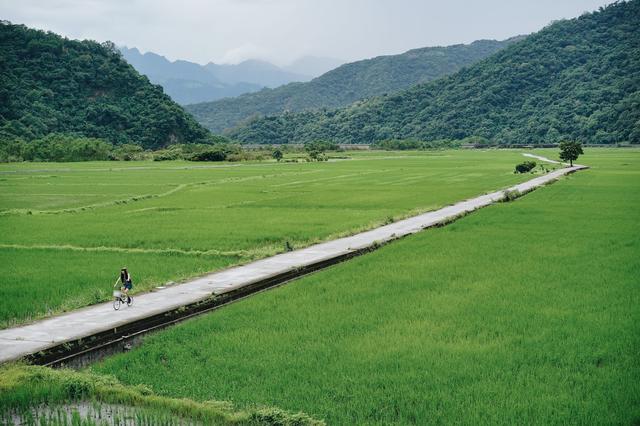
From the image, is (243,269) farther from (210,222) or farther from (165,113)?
(165,113)

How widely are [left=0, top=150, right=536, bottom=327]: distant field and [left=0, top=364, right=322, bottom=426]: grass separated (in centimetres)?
283

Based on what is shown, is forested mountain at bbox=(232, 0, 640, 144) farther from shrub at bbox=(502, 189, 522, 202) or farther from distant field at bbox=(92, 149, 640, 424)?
distant field at bbox=(92, 149, 640, 424)

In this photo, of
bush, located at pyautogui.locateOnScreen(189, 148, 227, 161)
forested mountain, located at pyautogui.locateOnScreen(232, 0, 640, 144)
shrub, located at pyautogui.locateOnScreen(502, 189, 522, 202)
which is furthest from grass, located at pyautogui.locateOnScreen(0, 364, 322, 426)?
forested mountain, located at pyautogui.locateOnScreen(232, 0, 640, 144)

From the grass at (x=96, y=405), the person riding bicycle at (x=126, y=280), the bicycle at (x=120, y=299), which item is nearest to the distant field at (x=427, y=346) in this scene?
the grass at (x=96, y=405)

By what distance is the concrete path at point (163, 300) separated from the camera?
8.73 m

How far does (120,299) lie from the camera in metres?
10.5

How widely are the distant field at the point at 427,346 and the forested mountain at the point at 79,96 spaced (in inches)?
3343

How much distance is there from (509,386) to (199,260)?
9.73 meters

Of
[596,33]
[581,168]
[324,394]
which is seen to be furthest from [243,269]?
[596,33]

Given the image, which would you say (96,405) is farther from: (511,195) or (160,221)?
(511,195)

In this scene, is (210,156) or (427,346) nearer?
(427,346)

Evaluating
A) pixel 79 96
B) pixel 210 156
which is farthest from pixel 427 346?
pixel 79 96

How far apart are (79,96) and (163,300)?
10166 centimetres

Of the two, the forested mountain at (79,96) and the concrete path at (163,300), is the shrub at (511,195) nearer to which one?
the concrete path at (163,300)
